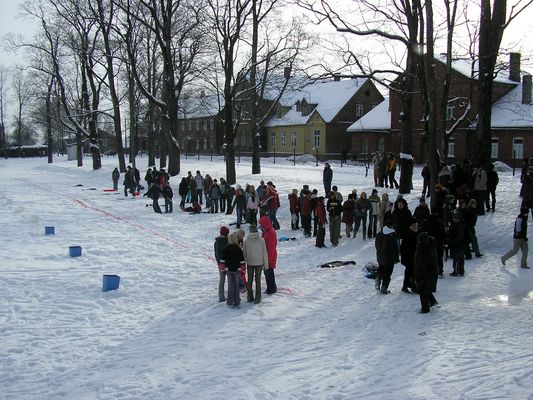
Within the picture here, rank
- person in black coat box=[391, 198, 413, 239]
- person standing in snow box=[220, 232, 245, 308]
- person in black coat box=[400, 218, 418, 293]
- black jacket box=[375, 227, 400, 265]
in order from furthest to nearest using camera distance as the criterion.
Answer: person in black coat box=[391, 198, 413, 239], person in black coat box=[400, 218, 418, 293], black jacket box=[375, 227, 400, 265], person standing in snow box=[220, 232, 245, 308]

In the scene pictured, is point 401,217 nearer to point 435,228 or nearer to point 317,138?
point 435,228

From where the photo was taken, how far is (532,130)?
39.8m

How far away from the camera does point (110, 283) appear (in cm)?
1193

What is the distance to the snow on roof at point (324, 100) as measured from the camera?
61.4 metres

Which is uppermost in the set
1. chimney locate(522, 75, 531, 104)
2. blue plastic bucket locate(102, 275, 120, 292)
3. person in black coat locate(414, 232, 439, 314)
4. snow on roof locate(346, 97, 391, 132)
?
chimney locate(522, 75, 531, 104)

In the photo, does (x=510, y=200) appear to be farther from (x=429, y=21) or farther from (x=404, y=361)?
(x=404, y=361)

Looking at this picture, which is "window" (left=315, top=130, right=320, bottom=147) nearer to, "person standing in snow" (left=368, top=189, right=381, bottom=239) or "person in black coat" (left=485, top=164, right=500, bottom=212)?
"person in black coat" (left=485, top=164, right=500, bottom=212)

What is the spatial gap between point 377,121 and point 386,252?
137 ft

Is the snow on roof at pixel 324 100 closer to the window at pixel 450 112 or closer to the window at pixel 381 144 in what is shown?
the window at pixel 381 144

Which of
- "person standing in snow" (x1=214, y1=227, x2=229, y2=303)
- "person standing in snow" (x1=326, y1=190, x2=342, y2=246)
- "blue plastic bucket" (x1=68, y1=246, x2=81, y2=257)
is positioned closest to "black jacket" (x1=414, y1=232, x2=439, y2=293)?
"person standing in snow" (x1=214, y1=227, x2=229, y2=303)

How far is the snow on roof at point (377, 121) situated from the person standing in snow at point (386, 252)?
130ft

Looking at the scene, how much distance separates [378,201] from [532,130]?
90.0 ft

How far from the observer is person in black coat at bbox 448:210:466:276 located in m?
12.9

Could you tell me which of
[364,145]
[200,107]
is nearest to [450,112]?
[364,145]
